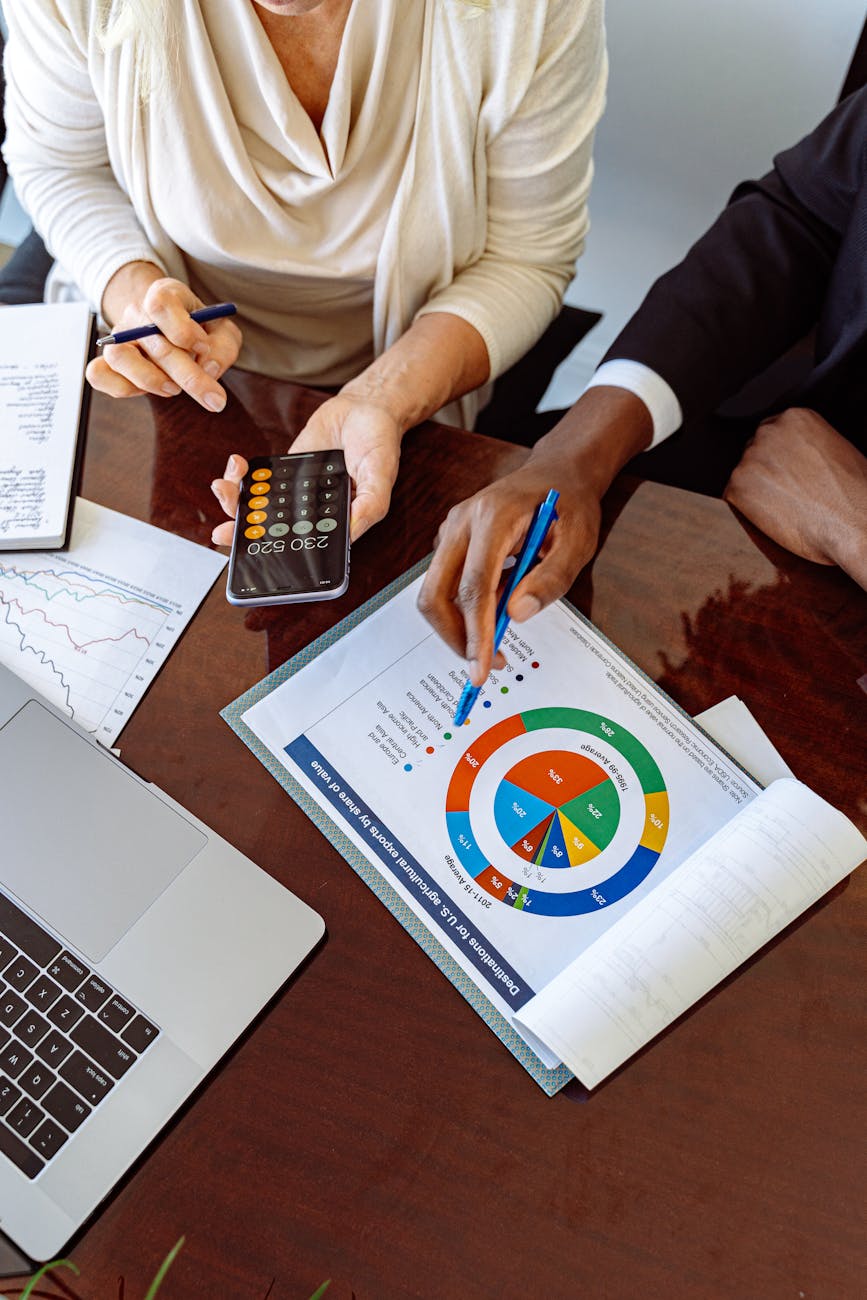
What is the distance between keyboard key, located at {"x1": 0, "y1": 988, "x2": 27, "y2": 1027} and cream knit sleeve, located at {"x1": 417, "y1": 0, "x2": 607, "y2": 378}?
623mm

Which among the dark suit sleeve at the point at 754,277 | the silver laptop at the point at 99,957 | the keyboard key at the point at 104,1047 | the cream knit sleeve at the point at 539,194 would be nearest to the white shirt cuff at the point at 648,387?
the dark suit sleeve at the point at 754,277

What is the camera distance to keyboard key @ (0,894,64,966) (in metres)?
0.52

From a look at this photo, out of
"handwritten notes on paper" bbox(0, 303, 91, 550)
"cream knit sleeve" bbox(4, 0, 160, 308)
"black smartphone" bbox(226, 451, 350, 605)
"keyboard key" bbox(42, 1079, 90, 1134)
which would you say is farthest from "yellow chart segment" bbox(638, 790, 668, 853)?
"cream knit sleeve" bbox(4, 0, 160, 308)

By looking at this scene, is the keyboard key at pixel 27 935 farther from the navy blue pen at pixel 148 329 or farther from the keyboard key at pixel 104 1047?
the navy blue pen at pixel 148 329

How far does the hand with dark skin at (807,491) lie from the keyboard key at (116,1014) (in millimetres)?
525

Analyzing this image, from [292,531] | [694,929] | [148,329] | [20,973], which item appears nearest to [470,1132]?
[694,929]

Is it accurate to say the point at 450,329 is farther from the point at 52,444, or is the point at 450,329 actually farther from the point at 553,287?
→ the point at 52,444

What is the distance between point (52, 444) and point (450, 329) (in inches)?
13.5

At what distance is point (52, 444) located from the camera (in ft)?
2.31

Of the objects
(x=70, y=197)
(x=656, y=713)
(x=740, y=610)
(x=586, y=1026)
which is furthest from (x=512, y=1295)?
(x=70, y=197)

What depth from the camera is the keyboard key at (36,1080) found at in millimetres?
490

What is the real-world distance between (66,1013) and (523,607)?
1.16 ft

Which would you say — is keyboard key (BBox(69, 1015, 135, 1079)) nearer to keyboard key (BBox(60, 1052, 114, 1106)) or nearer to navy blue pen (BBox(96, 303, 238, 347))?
keyboard key (BBox(60, 1052, 114, 1106))

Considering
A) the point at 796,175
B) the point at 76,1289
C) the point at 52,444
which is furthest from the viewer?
the point at 796,175
